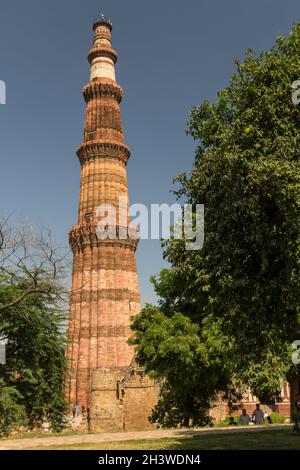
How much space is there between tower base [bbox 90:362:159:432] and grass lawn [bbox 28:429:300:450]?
10859 mm

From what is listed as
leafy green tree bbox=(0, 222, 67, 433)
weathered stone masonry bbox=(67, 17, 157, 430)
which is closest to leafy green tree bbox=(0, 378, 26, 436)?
leafy green tree bbox=(0, 222, 67, 433)

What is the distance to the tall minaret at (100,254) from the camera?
122 ft

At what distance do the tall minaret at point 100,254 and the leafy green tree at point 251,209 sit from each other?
75.5 feet

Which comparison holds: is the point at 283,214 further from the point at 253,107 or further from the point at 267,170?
the point at 253,107

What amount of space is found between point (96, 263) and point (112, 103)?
14.0m

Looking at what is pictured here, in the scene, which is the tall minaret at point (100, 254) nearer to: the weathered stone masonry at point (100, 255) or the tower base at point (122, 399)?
the weathered stone masonry at point (100, 255)

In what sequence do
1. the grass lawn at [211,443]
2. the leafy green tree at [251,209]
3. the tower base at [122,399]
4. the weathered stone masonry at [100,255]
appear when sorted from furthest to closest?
the weathered stone masonry at [100,255] < the tower base at [122,399] < the grass lawn at [211,443] < the leafy green tree at [251,209]

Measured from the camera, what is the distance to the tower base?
1037 inches

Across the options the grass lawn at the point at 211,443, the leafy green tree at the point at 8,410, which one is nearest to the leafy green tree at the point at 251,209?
the grass lawn at the point at 211,443

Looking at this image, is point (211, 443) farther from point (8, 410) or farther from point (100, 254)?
Answer: point (100, 254)

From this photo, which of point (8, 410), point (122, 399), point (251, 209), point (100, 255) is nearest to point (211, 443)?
point (251, 209)

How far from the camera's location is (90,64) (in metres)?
44.7

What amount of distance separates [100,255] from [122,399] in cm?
1371
